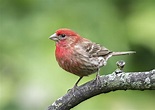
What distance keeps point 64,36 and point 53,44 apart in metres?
0.42

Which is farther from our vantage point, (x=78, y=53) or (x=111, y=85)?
(x=78, y=53)

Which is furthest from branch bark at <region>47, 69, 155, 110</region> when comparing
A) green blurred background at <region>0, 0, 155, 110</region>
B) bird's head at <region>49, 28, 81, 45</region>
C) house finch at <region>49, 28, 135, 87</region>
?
green blurred background at <region>0, 0, 155, 110</region>

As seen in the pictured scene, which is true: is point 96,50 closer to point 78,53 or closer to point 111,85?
point 78,53

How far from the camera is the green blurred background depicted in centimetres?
508

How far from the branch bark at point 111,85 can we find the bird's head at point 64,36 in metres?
1.21

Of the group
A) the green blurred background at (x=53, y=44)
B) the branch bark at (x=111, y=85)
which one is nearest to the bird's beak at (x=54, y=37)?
the green blurred background at (x=53, y=44)

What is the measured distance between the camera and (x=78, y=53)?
4.79 metres

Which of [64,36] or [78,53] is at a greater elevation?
[64,36]

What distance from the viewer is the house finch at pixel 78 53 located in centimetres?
461

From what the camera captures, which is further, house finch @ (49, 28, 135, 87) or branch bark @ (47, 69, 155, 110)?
house finch @ (49, 28, 135, 87)

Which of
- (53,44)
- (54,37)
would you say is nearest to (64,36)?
(54,37)

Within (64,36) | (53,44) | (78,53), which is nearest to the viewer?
(78,53)

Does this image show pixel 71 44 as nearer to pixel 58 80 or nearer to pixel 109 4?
pixel 58 80

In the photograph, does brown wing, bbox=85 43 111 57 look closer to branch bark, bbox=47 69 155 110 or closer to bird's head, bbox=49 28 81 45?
bird's head, bbox=49 28 81 45
